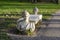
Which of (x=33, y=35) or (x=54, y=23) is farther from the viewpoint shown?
(x=54, y=23)

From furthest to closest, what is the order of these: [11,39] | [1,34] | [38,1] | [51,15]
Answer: [38,1] < [51,15] < [1,34] < [11,39]

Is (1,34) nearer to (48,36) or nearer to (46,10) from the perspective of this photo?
(48,36)

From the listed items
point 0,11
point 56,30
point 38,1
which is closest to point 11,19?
point 0,11

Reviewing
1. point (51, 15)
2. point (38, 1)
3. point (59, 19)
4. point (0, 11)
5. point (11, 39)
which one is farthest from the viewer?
point (38, 1)

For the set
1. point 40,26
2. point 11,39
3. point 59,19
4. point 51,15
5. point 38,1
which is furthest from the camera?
point 38,1

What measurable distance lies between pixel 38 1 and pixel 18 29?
6.92m

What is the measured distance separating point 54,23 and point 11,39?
258cm

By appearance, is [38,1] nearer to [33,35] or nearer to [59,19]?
[59,19]

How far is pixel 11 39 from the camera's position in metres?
9.31

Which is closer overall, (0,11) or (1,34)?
(1,34)

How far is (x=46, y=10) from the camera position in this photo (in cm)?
1373

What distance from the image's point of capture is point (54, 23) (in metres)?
11.2

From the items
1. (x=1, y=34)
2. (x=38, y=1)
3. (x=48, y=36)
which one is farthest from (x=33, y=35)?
(x=38, y=1)

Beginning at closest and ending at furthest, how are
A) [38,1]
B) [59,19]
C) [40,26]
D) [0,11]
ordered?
[40,26], [59,19], [0,11], [38,1]
